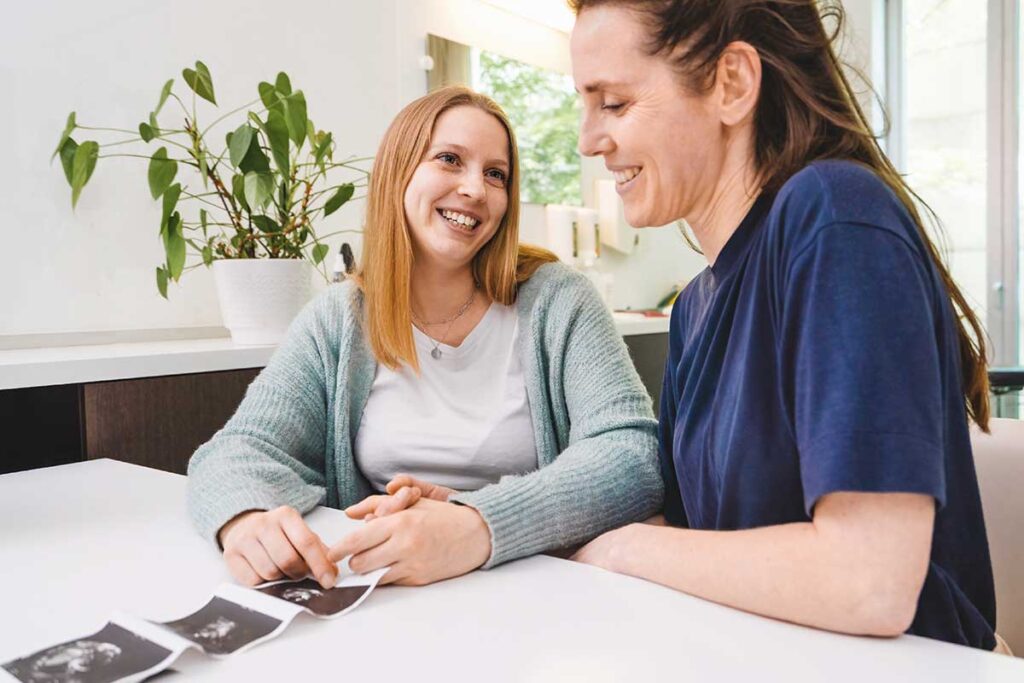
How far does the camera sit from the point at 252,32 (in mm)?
2295

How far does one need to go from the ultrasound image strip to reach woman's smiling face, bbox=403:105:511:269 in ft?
2.72

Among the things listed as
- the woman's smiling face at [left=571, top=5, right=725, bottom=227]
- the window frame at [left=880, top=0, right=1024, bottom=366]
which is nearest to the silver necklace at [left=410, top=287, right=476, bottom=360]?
the woman's smiling face at [left=571, top=5, right=725, bottom=227]

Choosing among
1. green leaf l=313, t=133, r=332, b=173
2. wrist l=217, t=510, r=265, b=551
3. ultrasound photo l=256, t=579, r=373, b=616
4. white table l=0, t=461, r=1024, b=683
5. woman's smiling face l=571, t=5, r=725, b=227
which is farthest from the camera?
green leaf l=313, t=133, r=332, b=173

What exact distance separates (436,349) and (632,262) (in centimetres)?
215

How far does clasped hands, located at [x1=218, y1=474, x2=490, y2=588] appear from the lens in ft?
2.86

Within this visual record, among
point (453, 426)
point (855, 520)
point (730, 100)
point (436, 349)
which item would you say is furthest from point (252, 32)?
point (855, 520)

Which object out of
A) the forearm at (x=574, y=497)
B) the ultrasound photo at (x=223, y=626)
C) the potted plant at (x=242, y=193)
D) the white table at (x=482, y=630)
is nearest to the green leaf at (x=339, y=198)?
the potted plant at (x=242, y=193)

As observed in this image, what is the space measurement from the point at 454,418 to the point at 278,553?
0.62 m

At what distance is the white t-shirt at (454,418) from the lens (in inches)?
58.1

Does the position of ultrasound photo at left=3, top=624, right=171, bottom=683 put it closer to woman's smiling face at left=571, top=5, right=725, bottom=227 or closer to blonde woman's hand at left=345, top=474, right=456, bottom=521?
blonde woman's hand at left=345, top=474, right=456, bottom=521

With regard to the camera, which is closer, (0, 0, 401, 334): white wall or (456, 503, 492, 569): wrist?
(456, 503, 492, 569): wrist

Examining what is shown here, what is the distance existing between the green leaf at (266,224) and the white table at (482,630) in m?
1.01

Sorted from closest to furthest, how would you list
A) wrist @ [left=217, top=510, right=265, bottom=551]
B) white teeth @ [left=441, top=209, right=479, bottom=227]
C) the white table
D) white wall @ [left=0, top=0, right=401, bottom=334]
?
the white table → wrist @ [left=217, top=510, right=265, bottom=551] → white teeth @ [left=441, top=209, right=479, bottom=227] → white wall @ [left=0, top=0, right=401, bottom=334]

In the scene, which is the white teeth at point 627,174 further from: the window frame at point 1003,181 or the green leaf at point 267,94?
the window frame at point 1003,181
